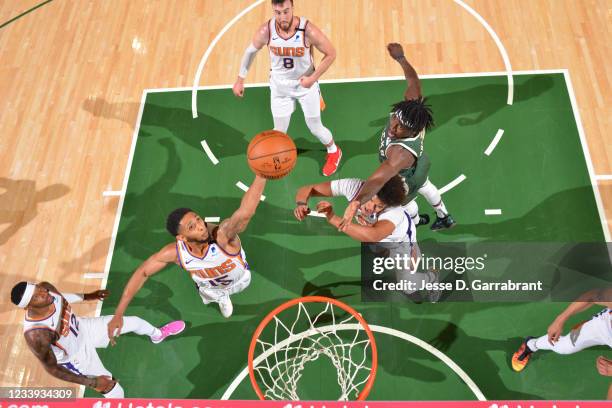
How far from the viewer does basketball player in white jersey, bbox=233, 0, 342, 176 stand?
6.25m

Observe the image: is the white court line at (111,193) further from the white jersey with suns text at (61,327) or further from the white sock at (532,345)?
the white sock at (532,345)

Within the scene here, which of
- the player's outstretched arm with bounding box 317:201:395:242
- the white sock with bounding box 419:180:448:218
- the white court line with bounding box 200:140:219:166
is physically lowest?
the player's outstretched arm with bounding box 317:201:395:242

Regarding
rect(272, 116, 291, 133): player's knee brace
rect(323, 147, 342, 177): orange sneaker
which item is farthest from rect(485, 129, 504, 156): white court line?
rect(272, 116, 291, 133): player's knee brace

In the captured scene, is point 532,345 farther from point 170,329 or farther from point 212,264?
point 170,329

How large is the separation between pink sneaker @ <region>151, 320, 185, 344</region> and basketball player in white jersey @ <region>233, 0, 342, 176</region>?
287 centimetres

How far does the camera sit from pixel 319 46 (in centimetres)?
638

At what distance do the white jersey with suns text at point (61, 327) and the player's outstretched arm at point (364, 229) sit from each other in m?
2.77

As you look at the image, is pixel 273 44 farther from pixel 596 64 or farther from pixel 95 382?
pixel 596 64

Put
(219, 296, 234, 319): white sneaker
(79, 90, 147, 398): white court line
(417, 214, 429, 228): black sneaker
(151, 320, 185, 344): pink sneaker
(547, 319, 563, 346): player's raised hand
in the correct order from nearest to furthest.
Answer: (547, 319, 563, 346): player's raised hand, (219, 296, 234, 319): white sneaker, (151, 320, 185, 344): pink sneaker, (79, 90, 147, 398): white court line, (417, 214, 429, 228): black sneaker

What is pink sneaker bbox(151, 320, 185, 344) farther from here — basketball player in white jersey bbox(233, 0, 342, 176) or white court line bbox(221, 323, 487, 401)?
basketball player in white jersey bbox(233, 0, 342, 176)

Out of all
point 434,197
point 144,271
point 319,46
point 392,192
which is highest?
point 319,46

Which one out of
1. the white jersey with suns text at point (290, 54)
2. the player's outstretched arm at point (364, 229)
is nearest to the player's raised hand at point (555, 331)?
the player's outstretched arm at point (364, 229)

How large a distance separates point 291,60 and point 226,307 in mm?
3087

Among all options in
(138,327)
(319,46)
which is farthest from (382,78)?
(138,327)
